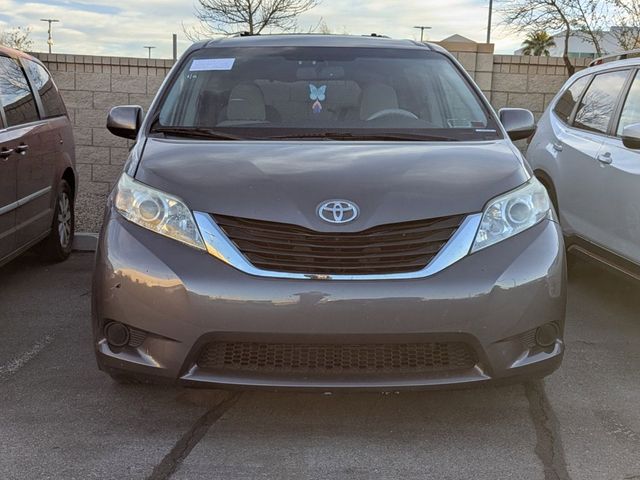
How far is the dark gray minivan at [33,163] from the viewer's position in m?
5.26

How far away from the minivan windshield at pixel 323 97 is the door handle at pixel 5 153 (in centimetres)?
147

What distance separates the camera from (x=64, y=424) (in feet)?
10.9

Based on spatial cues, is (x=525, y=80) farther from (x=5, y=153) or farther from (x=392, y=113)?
(x=5, y=153)

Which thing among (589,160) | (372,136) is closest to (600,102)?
(589,160)

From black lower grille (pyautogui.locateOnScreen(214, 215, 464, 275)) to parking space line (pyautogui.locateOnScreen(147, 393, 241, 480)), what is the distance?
77 cm

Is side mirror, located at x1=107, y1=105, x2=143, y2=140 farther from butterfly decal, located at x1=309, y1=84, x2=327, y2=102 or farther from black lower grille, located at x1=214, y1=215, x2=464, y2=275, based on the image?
black lower grille, located at x1=214, y1=215, x2=464, y2=275

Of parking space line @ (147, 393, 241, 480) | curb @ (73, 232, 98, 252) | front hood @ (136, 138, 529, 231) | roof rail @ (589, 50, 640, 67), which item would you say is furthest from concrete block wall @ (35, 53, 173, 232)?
parking space line @ (147, 393, 241, 480)

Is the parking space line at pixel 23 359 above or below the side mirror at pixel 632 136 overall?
below

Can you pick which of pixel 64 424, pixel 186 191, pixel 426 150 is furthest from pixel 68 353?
pixel 426 150

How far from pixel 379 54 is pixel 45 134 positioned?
9.47 ft

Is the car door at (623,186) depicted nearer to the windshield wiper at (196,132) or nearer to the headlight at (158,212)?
the windshield wiper at (196,132)

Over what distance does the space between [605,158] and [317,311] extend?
2922mm

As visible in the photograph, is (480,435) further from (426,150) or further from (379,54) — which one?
(379,54)

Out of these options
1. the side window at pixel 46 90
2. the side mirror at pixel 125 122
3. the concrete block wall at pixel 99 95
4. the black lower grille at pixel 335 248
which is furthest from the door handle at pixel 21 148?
the concrete block wall at pixel 99 95
